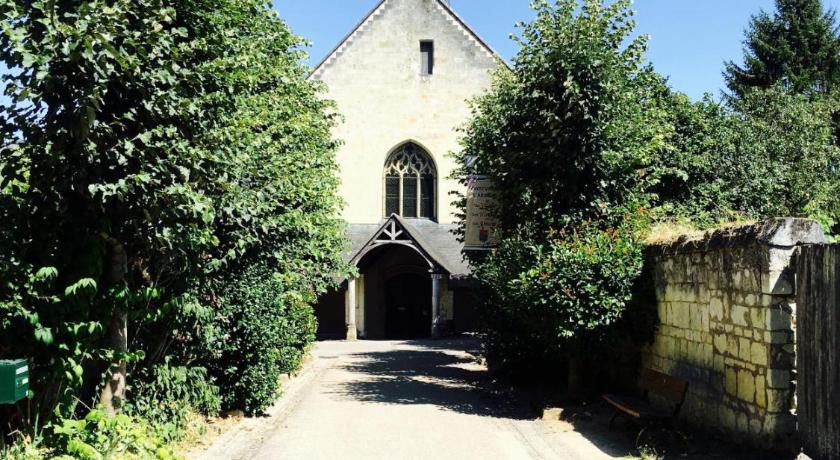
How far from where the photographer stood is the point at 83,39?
5.90 metres

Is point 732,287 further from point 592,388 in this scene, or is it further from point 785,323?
point 592,388

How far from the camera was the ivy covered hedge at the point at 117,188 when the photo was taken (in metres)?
6.16

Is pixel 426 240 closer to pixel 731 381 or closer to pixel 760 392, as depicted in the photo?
pixel 731 381

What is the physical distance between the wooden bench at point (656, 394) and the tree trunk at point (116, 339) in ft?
18.0

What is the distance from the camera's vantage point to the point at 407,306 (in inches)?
1261

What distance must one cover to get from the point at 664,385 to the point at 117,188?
681cm

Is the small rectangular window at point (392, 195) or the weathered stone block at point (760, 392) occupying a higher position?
the small rectangular window at point (392, 195)

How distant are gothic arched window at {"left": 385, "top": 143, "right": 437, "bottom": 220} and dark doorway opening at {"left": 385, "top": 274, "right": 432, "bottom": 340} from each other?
2843 millimetres

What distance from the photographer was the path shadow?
13.1m

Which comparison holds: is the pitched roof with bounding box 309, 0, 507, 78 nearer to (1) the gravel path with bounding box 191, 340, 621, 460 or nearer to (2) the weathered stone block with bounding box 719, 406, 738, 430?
(1) the gravel path with bounding box 191, 340, 621, 460

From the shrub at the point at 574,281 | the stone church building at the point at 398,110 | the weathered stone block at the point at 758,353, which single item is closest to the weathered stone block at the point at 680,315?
the shrub at the point at 574,281

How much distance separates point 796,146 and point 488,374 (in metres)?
10.6

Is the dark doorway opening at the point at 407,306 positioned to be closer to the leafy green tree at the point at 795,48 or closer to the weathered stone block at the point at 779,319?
the leafy green tree at the point at 795,48

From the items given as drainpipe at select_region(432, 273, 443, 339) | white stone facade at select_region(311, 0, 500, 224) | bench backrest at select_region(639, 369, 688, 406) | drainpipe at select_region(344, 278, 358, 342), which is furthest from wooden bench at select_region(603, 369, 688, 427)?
white stone facade at select_region(311, 0, 500, 224)
